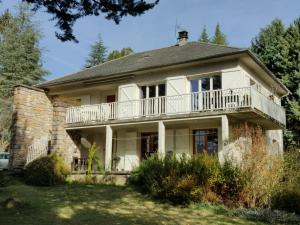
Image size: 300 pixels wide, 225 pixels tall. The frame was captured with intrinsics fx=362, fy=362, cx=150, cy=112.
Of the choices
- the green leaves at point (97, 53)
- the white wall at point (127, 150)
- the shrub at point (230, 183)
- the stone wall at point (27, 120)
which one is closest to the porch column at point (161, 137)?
the white wall at point (127, 150)

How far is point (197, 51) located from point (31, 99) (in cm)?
1041

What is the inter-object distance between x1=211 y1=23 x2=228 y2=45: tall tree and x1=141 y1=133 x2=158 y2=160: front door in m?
39.6

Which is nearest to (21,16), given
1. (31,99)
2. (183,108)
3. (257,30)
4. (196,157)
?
(31,99)

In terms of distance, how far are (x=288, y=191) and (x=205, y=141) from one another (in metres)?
7.79

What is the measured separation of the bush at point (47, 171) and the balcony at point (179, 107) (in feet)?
13.1

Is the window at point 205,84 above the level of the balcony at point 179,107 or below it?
above

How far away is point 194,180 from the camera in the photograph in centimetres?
1251

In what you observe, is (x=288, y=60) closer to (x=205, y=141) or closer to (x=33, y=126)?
(x=205, y=141)

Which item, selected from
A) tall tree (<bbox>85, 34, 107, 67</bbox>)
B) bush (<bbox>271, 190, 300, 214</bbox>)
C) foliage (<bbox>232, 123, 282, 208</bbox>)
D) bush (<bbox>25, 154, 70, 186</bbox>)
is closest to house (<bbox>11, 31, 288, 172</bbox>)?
bush (<bbox>25, 154, 70, 186</bbox>)

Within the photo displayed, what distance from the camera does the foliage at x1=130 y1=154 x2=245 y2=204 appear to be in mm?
12039

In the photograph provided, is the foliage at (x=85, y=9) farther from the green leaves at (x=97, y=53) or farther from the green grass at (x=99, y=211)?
the green leaves at (x=97, y=53)

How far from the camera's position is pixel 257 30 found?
1179 inches

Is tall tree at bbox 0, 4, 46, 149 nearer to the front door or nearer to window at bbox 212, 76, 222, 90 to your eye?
the front door

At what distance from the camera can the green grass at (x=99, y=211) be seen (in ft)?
29.8
